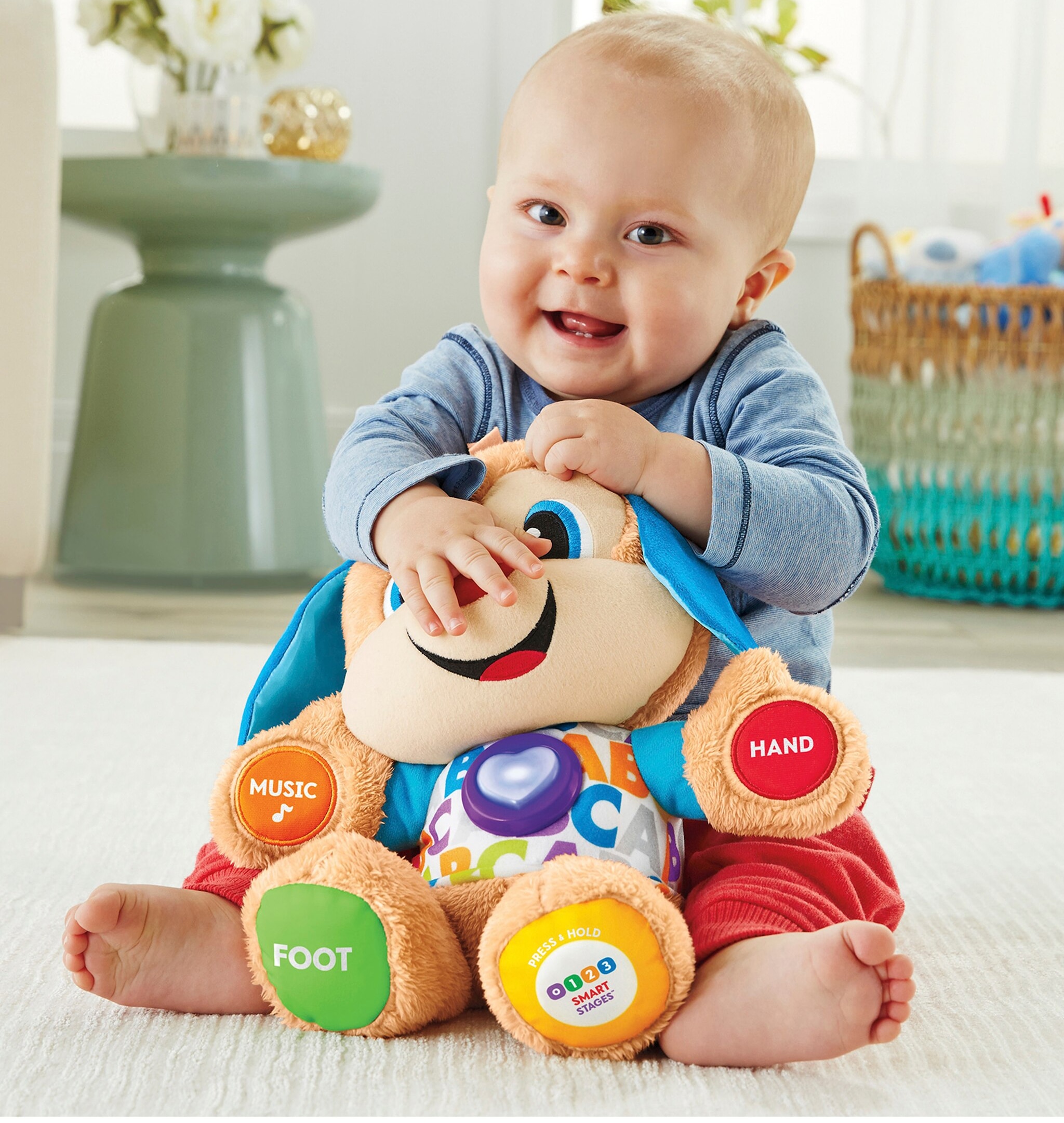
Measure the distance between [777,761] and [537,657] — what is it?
0.11m

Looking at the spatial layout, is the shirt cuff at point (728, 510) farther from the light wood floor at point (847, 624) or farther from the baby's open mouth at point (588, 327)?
the light wood floor at point (847, 624)

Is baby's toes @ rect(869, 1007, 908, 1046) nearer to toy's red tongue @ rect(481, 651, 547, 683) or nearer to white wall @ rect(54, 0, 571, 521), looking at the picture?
toy's red tongue @ rect(481, 651, 547, 683)

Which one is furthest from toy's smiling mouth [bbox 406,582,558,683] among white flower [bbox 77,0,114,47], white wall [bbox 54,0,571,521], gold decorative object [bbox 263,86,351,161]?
white wall [bbox 54,0,571,521]

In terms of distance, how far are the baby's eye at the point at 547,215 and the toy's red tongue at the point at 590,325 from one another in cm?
4

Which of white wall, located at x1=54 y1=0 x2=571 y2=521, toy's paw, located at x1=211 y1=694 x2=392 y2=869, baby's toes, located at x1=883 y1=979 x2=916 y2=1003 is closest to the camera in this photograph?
baby's toes, located at x1=883 y1=979 x2=916 y2=1003

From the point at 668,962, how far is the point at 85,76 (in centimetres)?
218

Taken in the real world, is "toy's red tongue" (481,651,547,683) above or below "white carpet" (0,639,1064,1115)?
above

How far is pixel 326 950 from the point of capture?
514 millimetres

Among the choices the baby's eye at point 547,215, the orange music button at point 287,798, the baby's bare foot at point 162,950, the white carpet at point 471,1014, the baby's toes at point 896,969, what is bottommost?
the white carpet at point 471,1014

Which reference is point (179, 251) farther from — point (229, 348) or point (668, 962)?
point (668, 962)

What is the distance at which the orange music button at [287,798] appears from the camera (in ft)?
1.90

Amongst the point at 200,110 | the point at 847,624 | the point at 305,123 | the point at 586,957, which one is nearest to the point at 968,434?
the point at 847,624

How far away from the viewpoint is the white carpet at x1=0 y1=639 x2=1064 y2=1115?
49 cm

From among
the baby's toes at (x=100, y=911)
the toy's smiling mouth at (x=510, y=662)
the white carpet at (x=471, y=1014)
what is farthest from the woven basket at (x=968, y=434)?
the baby's toes at (x=100, y=911)
